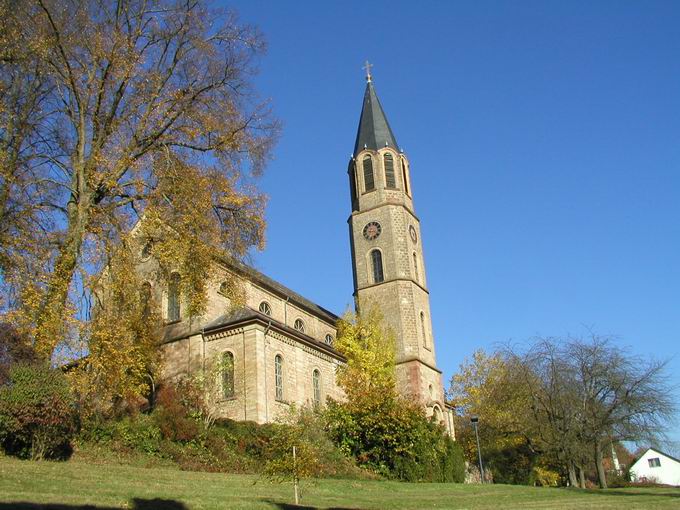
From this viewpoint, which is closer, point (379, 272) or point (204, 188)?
point (204, 188)

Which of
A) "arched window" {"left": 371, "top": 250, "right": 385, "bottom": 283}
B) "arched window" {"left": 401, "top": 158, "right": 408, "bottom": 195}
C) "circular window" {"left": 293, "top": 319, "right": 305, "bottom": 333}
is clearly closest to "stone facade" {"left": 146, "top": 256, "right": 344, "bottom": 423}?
"circular window" {"left": 293, "top": 319, "right": 305, "bottom": 333}

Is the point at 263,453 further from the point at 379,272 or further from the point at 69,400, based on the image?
the point at 379,272

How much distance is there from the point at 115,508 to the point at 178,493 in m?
2.63

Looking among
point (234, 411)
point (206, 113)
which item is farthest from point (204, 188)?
point (234, 411)

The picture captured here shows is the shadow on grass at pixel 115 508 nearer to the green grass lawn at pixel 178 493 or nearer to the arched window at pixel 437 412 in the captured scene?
the green grass lawn at pixel 178 493

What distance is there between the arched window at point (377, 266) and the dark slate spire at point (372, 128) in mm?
7896

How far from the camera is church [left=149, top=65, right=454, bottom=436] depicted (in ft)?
103

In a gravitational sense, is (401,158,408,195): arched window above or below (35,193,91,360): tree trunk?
above

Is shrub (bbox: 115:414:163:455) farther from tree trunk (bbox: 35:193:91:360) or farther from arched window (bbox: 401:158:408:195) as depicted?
arched window (bbox: 401:158:408:195)

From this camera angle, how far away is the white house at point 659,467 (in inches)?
2783

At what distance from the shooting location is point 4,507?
10.2 m

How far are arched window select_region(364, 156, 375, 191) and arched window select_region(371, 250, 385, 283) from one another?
481 cm

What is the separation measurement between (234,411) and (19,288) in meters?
14.2

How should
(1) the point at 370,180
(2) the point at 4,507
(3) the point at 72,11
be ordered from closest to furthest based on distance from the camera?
(2) the point at 4,507 → (3) the point at 72,11 → (1) the point at 370,180
